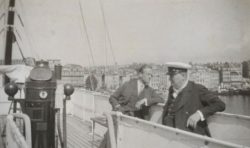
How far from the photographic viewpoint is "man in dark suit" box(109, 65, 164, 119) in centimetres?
224

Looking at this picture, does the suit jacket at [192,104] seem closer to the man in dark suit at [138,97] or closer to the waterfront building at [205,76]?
the man in dark suit at [138,97]

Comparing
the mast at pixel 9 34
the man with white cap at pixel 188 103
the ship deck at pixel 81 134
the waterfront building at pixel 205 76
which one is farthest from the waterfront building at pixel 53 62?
the man with white cap at pixel 188 103

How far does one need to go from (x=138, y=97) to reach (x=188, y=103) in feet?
2.51

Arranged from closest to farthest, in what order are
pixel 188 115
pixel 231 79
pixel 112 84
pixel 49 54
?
→ 1. pixel 188 115
2. pixel 231 79
3. pixel 112 84
4. pixel 49 54

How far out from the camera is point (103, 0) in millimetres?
3096

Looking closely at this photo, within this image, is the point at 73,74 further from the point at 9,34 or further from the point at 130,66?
the point at 130,66

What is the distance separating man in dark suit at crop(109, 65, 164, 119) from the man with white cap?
0.59 m

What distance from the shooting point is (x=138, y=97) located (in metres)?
2.31

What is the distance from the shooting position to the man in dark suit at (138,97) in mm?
2236

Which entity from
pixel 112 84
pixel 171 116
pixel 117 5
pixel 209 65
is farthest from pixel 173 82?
pixel 117 5

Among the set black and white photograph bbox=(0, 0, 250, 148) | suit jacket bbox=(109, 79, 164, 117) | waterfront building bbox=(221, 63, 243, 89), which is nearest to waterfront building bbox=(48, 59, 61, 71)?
black and white photograph bbox=(0, 0, 250, 148)

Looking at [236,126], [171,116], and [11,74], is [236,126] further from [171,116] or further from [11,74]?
[11,74]

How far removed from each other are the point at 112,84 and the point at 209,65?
0.84 m

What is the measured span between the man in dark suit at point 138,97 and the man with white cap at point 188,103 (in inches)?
23.1
